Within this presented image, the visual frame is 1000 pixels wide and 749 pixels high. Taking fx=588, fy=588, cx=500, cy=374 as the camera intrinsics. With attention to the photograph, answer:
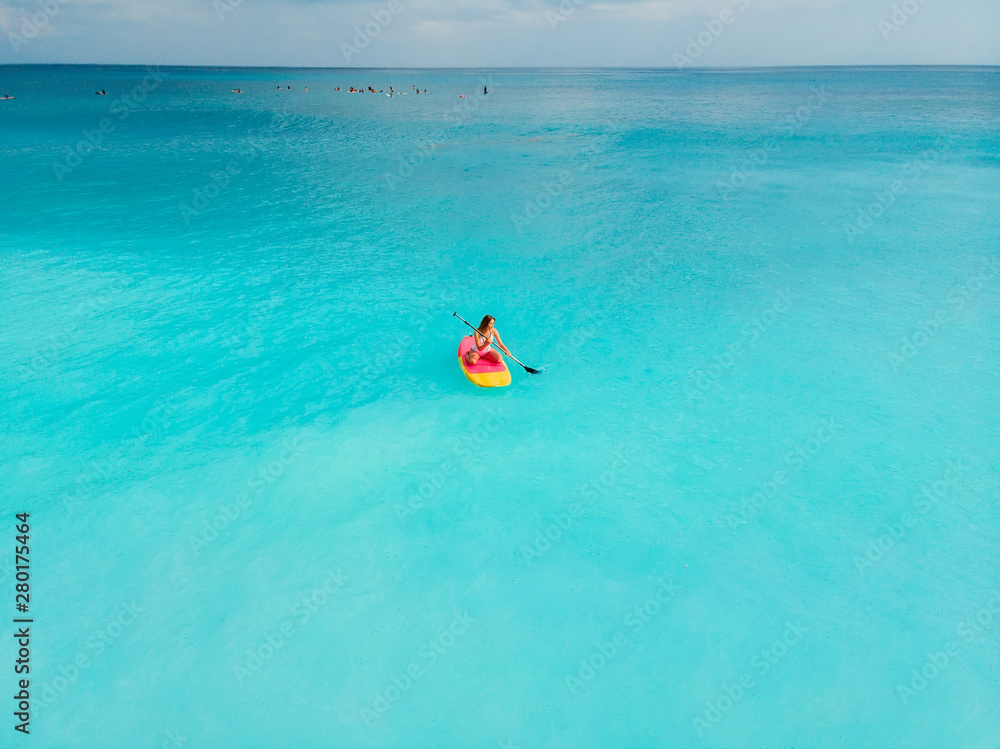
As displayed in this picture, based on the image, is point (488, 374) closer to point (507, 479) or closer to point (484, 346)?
point (484, 346)

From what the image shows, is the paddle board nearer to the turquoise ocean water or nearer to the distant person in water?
the distant person in water

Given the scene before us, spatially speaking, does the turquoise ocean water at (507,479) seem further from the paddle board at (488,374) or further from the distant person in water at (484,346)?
the distant person in water at (484,346)

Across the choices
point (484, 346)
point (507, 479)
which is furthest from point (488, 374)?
point (507, 479)

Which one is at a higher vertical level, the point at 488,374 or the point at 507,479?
the point at 488,374

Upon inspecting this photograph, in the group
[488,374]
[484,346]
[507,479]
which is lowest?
[507,479]

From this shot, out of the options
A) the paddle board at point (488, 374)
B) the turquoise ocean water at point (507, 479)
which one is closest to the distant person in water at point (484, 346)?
the paddle board at point (488, 374)

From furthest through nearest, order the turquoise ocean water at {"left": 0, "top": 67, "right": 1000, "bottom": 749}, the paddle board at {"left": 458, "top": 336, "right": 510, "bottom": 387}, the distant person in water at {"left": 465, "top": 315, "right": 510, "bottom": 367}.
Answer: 1. the paddle board at {"left": 458, "top": 336, "right": 510, "bottom": 387}
2. the distant person in water at {"left": 465, "top": 315, "right": 510, "bottom": 367}
3. the turquoise ocean water at {"left": 0, "top": 67, "right": 1000, "bottom": 749}

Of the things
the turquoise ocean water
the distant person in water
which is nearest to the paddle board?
the distant person in water
